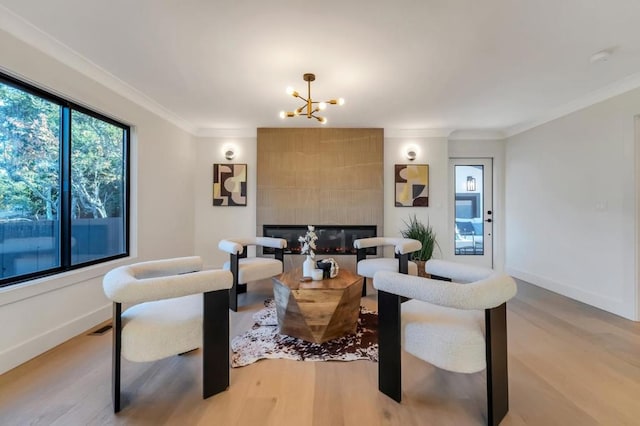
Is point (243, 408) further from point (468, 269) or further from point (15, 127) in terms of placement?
point (15, 127)

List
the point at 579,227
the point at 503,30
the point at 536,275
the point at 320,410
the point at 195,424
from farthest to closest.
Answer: the point at 536,275, the point at 579,227, the point at 503,30, the point at 320,410, the point at 195,424

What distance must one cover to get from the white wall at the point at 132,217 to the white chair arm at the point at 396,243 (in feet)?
8.93

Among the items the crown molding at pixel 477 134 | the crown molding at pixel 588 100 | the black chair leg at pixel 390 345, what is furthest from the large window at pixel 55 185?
the crown molding at pixel 588 100

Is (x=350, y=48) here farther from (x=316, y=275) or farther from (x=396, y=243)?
(x=396, y=243)

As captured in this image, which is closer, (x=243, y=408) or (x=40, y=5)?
(x=243, y=408)

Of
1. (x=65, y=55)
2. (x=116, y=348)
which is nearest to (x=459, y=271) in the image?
(x=116, y=348)

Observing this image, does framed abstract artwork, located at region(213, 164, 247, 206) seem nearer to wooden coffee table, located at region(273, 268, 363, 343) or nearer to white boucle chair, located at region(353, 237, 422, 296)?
white boucle chair, located at region(353, 237, 422, 296)

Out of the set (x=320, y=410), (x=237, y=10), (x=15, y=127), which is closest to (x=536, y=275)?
(x=320, y=410)

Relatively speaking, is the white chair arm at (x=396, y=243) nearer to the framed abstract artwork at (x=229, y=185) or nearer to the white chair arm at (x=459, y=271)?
the white chair arm at (x=459, y=271)

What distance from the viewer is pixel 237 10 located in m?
1.97

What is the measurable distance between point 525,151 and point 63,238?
609 cm

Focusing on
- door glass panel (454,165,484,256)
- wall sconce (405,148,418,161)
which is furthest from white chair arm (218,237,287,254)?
door glass panel (454,165,484,256)

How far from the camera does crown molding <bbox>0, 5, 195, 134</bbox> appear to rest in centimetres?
206

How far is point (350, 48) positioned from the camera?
8.00 feet
